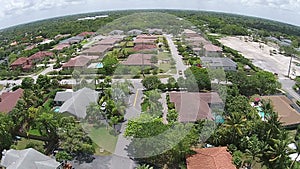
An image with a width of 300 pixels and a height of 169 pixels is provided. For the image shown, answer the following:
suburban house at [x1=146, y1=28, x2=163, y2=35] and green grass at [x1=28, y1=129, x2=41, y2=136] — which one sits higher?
suburban house at [x1=146, y1=28, x2=163, y2=35]

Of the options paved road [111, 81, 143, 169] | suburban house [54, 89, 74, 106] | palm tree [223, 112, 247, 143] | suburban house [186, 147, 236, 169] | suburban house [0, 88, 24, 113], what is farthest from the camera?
suburban house [54, 89, 74, 106]

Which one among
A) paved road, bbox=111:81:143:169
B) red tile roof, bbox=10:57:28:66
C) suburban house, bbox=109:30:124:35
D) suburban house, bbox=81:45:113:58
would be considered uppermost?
suburban house, bbox=109:30:124:35

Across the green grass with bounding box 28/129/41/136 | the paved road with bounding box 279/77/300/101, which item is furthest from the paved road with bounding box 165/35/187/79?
the green grass with bounding box 28/129/41/136

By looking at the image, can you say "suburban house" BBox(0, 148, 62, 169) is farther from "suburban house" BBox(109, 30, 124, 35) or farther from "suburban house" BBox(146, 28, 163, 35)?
"suburban house" BBox(146, 28, 163, 35)

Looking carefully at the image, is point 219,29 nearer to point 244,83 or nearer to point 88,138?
point 244,83

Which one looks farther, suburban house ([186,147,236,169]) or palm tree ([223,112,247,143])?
palm tree ([223,112,247,143])

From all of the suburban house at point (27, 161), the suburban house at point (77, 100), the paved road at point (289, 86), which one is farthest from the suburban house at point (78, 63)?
the paved road at point (289, 86)

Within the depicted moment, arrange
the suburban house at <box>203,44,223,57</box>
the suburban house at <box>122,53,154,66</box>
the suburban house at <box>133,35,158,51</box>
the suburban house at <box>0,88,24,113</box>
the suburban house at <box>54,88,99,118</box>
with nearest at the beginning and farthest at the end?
the suburban house at <box>54,88,99,118</box> < the suburban house at <box>0,88,24,113</box> < the suburban house at <box>122,53,154,66</box> < the suburban house at <box>203,44,223,57</box> < the suburban house at <box>133,35,158,51</box>
